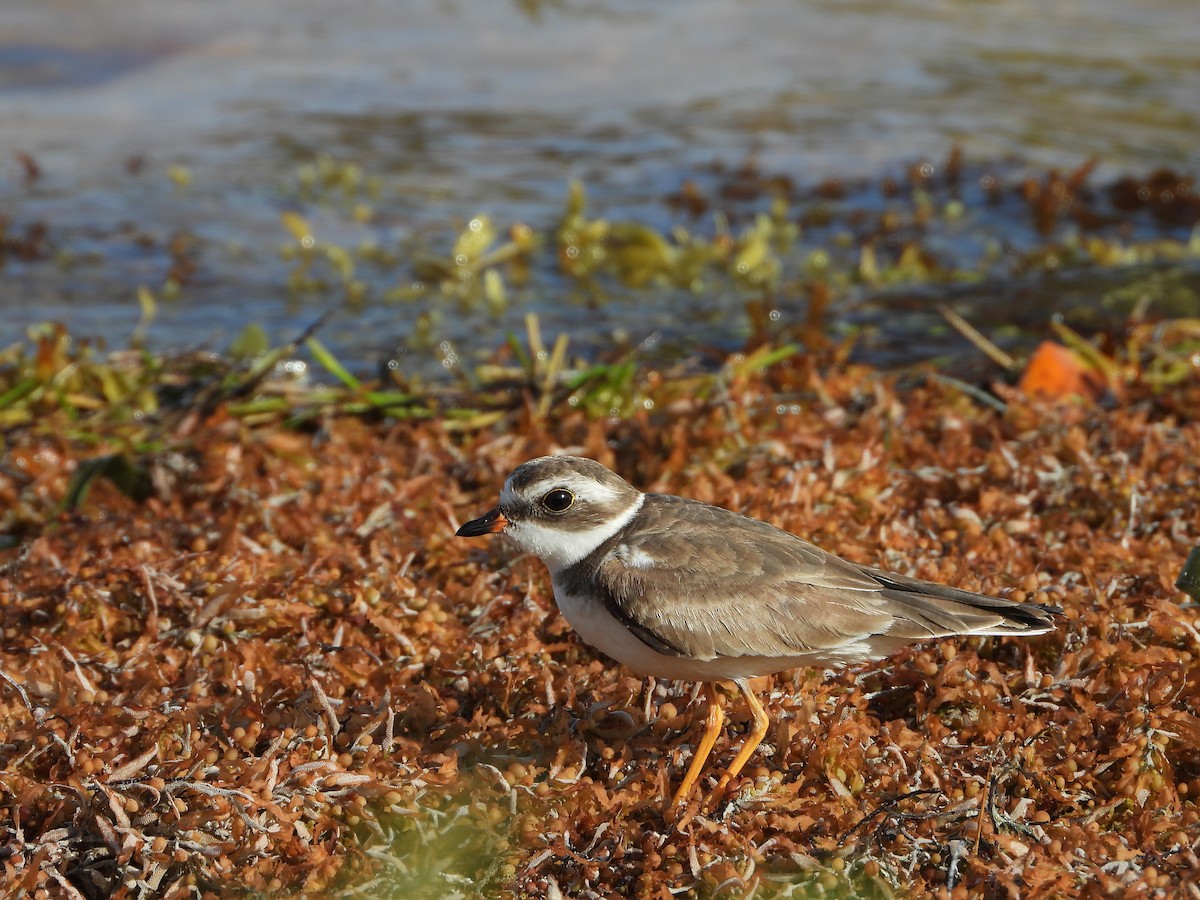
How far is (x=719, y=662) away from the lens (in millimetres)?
4102

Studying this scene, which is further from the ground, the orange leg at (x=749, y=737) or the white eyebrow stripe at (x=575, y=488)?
the white eyebrow stripe at (x=575, y=488)

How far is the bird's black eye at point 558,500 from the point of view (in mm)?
4527

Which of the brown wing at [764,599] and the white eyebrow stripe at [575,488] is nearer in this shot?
the brown wing at [764,599]

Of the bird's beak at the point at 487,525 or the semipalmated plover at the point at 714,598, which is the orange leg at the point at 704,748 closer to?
the semipalmated plover at the point at 714,598

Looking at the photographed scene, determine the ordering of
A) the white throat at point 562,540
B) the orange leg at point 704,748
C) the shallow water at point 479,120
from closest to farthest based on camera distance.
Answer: the orange leg at point 704,748 < the white throat at point 562,540 < the shallow water at point 479,120

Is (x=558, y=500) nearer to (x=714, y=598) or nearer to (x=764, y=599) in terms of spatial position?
(x=714, y=598)

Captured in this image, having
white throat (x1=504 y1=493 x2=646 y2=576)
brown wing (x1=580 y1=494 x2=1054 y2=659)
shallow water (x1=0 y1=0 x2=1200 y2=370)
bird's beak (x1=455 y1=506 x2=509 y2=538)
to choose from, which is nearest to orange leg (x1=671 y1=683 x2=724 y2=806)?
brown wing (x1=580 y1=494 x2=1054 y2=659)

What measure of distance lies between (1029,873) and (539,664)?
6.22ft

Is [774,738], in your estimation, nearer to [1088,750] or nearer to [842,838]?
[842,838]

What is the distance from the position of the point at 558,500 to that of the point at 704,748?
100cm

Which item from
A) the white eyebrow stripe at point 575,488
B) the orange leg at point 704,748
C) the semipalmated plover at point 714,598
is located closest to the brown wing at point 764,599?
the semipalmated plover at point 714,598

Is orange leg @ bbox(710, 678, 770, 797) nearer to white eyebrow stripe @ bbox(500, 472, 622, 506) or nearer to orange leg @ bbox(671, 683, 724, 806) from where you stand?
orange leg @ bbox(671, 683, 724, 806)

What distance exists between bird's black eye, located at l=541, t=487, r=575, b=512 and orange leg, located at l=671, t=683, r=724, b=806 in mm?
834

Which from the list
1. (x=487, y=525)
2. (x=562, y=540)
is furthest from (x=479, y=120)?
(x=562, y=540)
